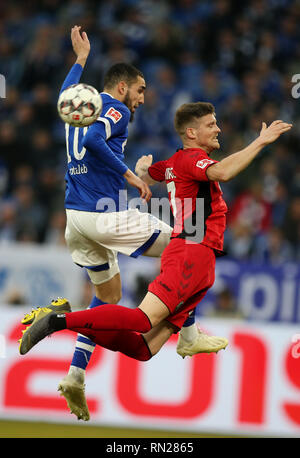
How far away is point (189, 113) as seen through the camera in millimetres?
5039

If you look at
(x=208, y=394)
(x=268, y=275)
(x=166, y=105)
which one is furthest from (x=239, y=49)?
(x=208, y=394)

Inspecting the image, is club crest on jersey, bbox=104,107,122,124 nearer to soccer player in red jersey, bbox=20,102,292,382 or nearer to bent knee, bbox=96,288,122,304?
soccer player in red jersey, bbox=20,102,292,382

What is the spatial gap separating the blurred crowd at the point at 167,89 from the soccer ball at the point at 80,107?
5.04 m

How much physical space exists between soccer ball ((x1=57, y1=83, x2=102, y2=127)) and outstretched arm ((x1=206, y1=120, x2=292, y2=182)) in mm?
763

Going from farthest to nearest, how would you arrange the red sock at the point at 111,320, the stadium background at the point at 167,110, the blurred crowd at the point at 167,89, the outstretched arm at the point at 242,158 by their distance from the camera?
the blurred crowd at the point at 167,89 → the stadium background at the point at 167,110 → the red sock at the point at 111,320 → the outstretched arm at the point at 242,158

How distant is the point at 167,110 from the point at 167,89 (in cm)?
37

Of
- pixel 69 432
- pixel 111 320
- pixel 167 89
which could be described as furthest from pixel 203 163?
pixel 167 89

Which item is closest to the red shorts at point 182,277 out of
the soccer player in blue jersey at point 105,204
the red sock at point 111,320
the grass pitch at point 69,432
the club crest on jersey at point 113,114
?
the red sock at point 111,320

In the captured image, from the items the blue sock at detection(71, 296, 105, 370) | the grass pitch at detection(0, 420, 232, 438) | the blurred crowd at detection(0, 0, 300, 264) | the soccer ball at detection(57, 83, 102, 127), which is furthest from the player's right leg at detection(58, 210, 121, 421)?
the blurred crowd at detection(0, 0, 300, 264)

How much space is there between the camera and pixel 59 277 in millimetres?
10109

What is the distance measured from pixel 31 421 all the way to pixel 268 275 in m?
3.35

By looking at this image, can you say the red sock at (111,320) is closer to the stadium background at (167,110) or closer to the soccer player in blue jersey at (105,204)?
the soccer player in blue jersey at (105,204)

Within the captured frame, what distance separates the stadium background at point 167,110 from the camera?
999 cm

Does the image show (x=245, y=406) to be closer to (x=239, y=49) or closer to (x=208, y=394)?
(x=208, y=394)
